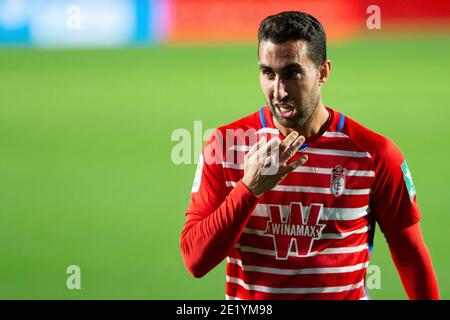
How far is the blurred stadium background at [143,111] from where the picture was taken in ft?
20.0

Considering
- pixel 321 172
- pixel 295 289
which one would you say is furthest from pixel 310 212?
pixel 295 289

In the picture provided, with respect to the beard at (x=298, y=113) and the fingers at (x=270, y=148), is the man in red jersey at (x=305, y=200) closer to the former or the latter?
the beard at (x=298, y=113)

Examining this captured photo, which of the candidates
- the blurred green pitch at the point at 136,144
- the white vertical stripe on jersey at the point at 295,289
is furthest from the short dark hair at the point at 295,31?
the blurred green pitch at the point at 136,144

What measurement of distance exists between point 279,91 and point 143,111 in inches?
305

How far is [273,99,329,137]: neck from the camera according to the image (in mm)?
2996

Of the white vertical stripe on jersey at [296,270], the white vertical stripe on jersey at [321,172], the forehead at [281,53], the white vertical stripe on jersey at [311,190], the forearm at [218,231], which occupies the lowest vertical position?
the white vertical stripe on jersey at [296,270]

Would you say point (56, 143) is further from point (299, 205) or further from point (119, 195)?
point (299, 205)

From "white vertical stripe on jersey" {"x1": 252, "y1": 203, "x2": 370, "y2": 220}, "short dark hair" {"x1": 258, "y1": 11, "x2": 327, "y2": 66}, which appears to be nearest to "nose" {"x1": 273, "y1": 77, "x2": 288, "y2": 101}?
"short dark hair" {"x1": 258, "y1": 11, "x2": 327, "y2": 66}

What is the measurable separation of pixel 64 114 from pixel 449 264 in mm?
5948

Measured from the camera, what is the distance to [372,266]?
5.72 metres

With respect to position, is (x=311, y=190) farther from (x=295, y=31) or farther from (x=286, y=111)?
(x=295, y=31)

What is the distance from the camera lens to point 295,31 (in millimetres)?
2875

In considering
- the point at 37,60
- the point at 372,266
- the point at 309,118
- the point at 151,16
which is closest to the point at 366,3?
the point at 151,16

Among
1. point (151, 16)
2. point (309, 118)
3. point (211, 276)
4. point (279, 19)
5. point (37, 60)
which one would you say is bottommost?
point (211, 276)
